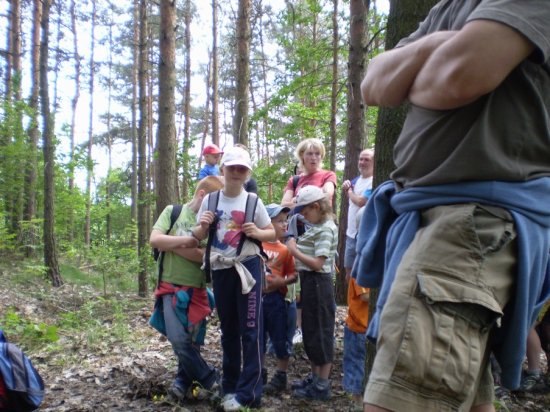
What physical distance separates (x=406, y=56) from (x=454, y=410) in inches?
43.6

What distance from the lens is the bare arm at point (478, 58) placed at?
48.7 inches

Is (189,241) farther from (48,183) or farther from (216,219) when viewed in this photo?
(48,183)

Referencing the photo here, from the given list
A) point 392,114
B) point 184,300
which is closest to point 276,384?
point 184,300

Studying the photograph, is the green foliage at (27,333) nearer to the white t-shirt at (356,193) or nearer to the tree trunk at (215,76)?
the white t-shirt at (356,193)

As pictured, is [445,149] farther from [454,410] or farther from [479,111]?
[454,410]

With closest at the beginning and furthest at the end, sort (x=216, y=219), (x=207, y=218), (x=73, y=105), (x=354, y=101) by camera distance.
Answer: (x=207, y=218) < (x=216, y=219) < (x=354, y=101) < (x=73, y=105)

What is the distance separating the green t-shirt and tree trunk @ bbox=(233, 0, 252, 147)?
208 inches

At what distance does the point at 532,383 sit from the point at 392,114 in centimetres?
343

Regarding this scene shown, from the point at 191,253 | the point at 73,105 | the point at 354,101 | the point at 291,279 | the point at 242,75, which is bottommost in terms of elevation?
the point at 291,279

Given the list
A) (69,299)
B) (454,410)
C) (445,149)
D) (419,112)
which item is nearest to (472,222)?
(445,149)

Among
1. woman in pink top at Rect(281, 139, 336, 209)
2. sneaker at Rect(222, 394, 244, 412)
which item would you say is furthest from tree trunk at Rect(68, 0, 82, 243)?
sneaker at Rect(222, 394, 244, 412)

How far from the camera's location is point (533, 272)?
139 centimetres

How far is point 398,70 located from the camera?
1503 millimetres

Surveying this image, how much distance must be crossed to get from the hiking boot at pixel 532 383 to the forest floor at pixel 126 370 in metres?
0.07
